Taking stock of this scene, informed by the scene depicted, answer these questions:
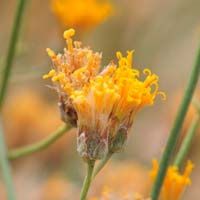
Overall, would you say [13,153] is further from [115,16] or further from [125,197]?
[115,16]

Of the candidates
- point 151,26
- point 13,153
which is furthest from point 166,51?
point 13,153

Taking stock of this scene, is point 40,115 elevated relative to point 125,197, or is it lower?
elevated

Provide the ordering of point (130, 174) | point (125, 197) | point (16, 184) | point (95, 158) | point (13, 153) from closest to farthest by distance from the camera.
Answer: point (95, 158), point (125, 197), point (13, 153), point (130, 174), point (16, 184)

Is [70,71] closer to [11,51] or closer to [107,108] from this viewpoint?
[107,108]

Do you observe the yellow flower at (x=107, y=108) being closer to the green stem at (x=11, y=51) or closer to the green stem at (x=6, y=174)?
the green stem at (x=6, y=174)

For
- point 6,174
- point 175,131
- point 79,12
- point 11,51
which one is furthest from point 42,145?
point 79,12

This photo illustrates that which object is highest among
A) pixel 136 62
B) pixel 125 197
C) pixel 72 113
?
pixel 136 62

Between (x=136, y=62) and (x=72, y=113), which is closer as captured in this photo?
(x=72, y=113)
